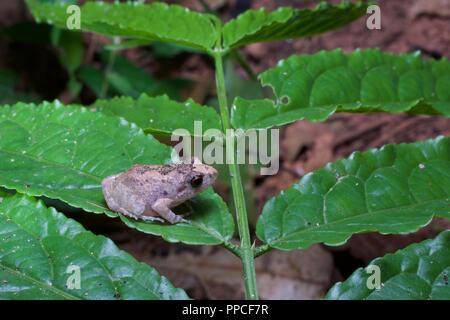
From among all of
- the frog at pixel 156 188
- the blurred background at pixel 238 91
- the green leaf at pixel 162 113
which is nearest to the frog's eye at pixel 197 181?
the frog at pixel 156 188

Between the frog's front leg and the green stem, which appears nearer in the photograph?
the green stem

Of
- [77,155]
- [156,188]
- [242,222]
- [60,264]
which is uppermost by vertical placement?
[77,155]

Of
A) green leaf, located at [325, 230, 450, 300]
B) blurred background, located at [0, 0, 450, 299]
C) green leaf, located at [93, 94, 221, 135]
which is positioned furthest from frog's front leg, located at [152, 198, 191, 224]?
blurred background, located at [0, 0, 450, 299]

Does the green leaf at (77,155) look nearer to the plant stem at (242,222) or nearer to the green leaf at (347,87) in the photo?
the plant stem at (242,222)

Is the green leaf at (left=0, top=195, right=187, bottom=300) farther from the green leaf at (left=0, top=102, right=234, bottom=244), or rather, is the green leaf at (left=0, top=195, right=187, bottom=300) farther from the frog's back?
the frog's back

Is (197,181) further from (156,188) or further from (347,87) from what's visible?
(347,87)

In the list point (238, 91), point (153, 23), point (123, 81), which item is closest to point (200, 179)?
point (153, 23)
